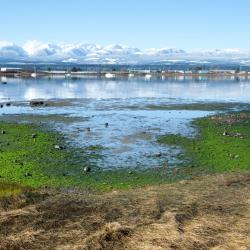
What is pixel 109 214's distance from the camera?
15.1 meters

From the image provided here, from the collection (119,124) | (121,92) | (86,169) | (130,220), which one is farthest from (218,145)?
(121,92)

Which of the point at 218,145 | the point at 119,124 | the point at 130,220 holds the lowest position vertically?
the point at 119,124

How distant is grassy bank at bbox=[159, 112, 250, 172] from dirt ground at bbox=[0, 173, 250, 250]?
7.60m

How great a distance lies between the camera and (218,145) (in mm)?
31984

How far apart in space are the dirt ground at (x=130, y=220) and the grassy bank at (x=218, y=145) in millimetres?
7595

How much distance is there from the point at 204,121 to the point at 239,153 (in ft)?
52.1

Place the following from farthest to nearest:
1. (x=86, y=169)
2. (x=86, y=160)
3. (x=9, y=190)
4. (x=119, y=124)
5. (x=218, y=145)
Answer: (x=119, y=124), (x=218, y=145), (x=86, y=160), (x=86, y=169), (x=9, y=190)

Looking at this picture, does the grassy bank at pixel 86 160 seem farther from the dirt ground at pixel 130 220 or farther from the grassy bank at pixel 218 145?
the dirt ground at pixel 130 220

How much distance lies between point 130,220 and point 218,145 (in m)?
18.5

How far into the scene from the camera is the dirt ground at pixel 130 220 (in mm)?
12562

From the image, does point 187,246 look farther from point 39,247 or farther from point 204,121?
point 204,121

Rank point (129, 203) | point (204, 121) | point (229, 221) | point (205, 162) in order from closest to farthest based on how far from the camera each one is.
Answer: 1. point (229, 221)
2. point (129, 203)
3. point (205, 162)
4. point (204, 121)

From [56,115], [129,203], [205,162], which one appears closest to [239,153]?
[205,162]

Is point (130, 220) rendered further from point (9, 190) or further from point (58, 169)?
point (58, 169)
